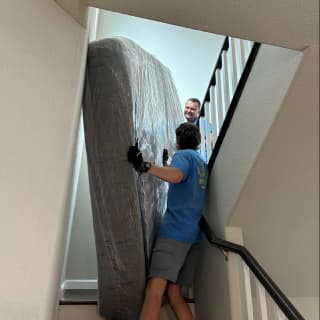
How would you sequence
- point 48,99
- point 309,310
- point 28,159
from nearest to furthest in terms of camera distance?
point 28,159 → point 48,99 → point 309,310

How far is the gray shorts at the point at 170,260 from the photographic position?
2010 mm

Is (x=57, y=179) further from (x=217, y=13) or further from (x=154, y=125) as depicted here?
(x=154, y=125)

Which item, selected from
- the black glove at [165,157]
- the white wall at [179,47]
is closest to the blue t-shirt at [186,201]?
the black glove at [165,157]

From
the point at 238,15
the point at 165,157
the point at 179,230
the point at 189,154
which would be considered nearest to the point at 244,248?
the point at 179,230

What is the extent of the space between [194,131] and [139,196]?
630 mm

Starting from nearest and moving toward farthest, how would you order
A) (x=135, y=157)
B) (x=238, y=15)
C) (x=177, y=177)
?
(x=238, y=15), (x=135, y=157), (x=177, y=177)

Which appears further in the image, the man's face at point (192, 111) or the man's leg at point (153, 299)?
the man's face at point (192, 111)

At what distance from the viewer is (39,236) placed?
124 centimetres

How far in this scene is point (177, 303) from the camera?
6.85 ft

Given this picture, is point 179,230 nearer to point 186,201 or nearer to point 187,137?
point 186,201

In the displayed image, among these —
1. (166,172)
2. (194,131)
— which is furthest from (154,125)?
(166,172)

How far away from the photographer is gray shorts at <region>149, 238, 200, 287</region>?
2010mm

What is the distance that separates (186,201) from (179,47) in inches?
94.8

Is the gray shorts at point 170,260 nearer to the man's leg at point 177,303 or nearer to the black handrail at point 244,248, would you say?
the man's leg at point 177,303
